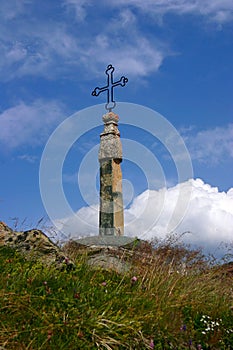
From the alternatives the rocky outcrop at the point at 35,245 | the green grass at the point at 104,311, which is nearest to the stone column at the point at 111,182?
the rocky outcrop at the point at 35,245

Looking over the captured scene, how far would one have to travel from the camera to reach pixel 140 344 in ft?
14.0

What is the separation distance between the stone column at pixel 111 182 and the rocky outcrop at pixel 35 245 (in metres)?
7.36

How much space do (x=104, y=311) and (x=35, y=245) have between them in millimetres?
2088

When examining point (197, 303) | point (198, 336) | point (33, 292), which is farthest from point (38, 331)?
point (197, 303)

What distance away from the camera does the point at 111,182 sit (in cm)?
1398

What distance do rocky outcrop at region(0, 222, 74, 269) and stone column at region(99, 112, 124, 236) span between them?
24.1 ft

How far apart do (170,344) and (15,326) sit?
1.49m

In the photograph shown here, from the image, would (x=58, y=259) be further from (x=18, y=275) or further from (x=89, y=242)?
(x=89, y=242)

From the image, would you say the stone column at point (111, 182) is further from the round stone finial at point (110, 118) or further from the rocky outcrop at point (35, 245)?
the rocky outcrop at point (35, 245)

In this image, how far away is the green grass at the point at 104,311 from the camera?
3869 mm

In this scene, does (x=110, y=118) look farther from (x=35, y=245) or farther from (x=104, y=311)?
(x=104, y=311)

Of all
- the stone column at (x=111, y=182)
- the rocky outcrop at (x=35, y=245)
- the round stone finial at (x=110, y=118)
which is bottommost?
the rocky outcrop at (x=35, y=245)

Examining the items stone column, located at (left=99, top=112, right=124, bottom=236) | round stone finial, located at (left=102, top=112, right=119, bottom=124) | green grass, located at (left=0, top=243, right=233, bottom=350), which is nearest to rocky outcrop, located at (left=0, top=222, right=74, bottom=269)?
green grass, located at (left=0, top=243, right=233, bottom=350)

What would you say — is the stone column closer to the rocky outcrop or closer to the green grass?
the rocky outcrop
